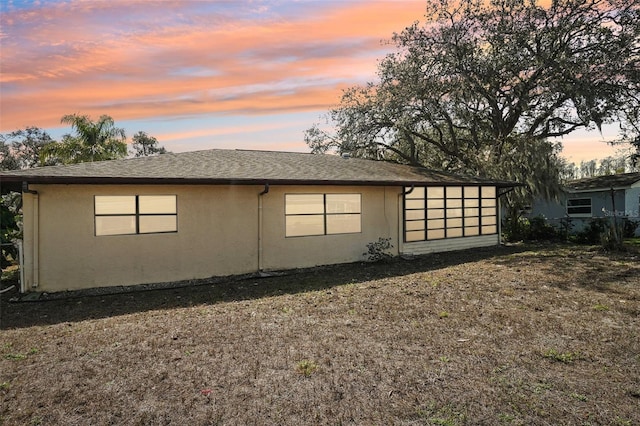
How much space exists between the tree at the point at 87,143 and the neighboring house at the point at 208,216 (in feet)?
39.2

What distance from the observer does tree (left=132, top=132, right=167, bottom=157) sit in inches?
1504

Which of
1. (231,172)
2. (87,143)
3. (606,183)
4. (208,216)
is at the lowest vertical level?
(208,216)

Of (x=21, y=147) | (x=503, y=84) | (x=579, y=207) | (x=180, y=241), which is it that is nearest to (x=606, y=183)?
(x=579, y=207)

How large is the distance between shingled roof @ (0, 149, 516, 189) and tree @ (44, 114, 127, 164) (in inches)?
466

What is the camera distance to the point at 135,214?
8977 mm

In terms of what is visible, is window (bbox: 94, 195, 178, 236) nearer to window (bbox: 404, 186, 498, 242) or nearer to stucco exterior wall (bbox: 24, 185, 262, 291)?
stucco exterior wall (bbox: 24, 185, 262, 291)

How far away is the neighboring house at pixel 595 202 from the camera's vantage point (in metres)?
18.6

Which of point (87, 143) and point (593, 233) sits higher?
point (87, 143)

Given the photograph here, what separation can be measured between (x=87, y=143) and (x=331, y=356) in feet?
72.0

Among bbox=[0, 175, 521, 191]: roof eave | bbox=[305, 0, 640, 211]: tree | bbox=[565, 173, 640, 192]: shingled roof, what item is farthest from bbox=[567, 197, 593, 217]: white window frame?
bbox=[0, 175, 521, 191]: roof eave

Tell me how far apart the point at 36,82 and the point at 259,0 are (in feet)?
18.4

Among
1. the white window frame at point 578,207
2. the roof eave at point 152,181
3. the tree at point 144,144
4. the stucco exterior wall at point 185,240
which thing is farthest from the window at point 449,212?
the tree at point 144,144

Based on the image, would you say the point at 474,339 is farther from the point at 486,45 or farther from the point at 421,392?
the point at 486,45

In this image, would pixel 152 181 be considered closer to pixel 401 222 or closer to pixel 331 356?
pixel 331 356
